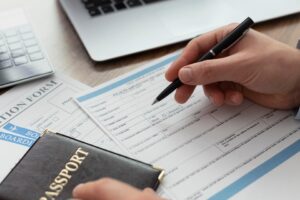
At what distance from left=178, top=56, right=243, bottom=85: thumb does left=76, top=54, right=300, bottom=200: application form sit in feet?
0.15

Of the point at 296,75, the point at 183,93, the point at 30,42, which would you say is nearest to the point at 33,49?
the point at 30,42

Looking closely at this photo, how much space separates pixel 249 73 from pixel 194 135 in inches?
4.7

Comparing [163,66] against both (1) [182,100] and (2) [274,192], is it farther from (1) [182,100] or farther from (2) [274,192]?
(2) [274,192]

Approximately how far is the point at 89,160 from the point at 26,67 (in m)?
0.21

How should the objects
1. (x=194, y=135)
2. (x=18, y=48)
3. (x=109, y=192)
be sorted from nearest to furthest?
(x=109, y=192) < (x=194, y=135) < (x=18, y=48)

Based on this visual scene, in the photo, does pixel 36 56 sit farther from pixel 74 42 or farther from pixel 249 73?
pixel 249 73

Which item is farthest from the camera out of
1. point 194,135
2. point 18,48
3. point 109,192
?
point 18,48

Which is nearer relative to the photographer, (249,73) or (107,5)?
(249,73)

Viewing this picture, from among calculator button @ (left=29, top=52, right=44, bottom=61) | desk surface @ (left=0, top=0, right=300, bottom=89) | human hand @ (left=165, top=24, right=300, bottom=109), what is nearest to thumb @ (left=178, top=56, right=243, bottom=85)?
human hand @ (left=165, top=24, right=300, bottom=109)

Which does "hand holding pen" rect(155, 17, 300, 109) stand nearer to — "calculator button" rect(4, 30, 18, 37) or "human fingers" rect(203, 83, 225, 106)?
"human fingers" rect(203, 83, 225, 106)

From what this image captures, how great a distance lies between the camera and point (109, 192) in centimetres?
46

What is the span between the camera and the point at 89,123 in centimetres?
60

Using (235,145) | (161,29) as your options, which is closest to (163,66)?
(161,29)

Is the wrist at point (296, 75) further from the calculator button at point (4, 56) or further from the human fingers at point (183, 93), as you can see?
the calculator button at point (4, 56)
